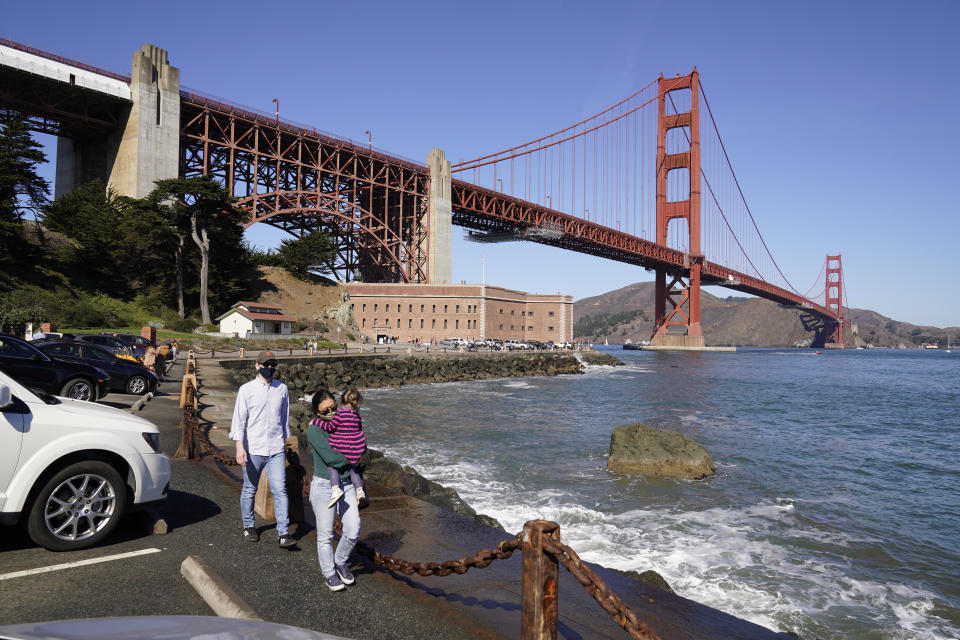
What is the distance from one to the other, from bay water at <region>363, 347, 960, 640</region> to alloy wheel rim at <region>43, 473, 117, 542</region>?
6.42 meters

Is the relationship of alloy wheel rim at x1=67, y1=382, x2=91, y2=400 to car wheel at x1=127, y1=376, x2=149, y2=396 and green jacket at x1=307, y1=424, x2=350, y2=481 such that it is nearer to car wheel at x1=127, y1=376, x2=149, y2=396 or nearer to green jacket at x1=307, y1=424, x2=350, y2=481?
car wheel at x1=127, y1=376, x2=149, y2=396

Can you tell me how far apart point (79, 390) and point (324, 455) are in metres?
10.7

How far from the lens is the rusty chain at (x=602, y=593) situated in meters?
3.15

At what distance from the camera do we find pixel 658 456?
14828mm

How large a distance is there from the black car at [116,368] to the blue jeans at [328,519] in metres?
13.6

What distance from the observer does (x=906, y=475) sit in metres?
16.9

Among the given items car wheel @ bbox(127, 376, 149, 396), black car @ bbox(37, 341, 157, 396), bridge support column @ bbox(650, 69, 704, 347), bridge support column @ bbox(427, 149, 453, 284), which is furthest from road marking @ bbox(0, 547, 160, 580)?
bridge support column @ bbox(650, 69, 704, 347)

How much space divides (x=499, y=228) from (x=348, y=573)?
282 ft

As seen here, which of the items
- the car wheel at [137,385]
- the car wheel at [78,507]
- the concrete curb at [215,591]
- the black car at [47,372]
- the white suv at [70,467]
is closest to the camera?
the concrete curb at [215,591]

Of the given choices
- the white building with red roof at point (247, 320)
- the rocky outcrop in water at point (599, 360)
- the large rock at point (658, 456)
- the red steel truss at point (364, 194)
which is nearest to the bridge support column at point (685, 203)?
the red steel truss at point (364, 194)

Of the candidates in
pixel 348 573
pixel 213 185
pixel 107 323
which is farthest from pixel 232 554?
pixel 213 185

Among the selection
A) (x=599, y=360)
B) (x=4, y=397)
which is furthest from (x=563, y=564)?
(x=599, y=360)

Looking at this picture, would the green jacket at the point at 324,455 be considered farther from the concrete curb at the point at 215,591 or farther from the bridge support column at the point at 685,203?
the bridge support column at the point at 685,203

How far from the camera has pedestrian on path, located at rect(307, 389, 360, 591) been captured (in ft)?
17.3
